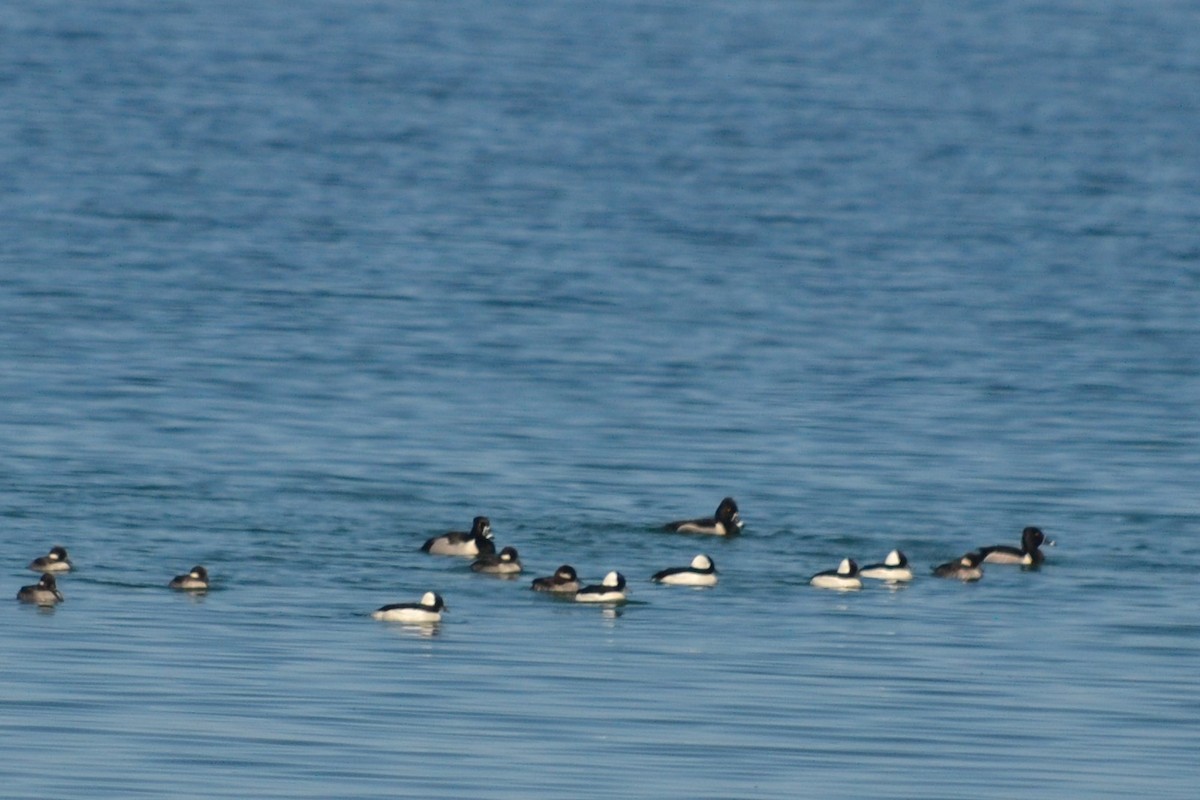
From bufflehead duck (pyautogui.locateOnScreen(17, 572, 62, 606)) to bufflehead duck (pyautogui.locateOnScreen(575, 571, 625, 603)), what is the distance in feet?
17.6

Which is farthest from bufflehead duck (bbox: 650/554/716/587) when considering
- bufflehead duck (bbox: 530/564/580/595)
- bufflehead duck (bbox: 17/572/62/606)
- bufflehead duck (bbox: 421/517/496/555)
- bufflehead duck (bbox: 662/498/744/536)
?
bufflehead duck (bbox: 17/572/62/606)

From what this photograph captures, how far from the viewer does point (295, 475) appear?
1359 inches

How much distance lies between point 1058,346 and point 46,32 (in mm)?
77907

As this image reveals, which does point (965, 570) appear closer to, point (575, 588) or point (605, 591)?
point (605, 591)

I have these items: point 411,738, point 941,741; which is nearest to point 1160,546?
point 941,741

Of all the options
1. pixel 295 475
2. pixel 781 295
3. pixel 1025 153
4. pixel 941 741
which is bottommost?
pixel 941 741

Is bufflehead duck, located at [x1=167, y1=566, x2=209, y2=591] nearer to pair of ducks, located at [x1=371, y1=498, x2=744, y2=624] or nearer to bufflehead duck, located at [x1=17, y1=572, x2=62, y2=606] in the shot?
bufflehead duck, located at [x1=17, y1=572, x2=62, y2=606]

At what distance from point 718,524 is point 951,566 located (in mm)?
3076

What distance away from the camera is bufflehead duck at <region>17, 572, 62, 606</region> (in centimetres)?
2627

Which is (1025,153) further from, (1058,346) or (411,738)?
(411,738)

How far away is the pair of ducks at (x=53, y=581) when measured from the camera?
26.3 meters

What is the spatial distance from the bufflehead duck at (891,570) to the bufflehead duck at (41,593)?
8578 millimetres

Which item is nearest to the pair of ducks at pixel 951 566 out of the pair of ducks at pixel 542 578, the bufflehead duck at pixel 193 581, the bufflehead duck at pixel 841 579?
the bufflehead duck at pixel 841 579

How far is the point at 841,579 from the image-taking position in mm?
28875
